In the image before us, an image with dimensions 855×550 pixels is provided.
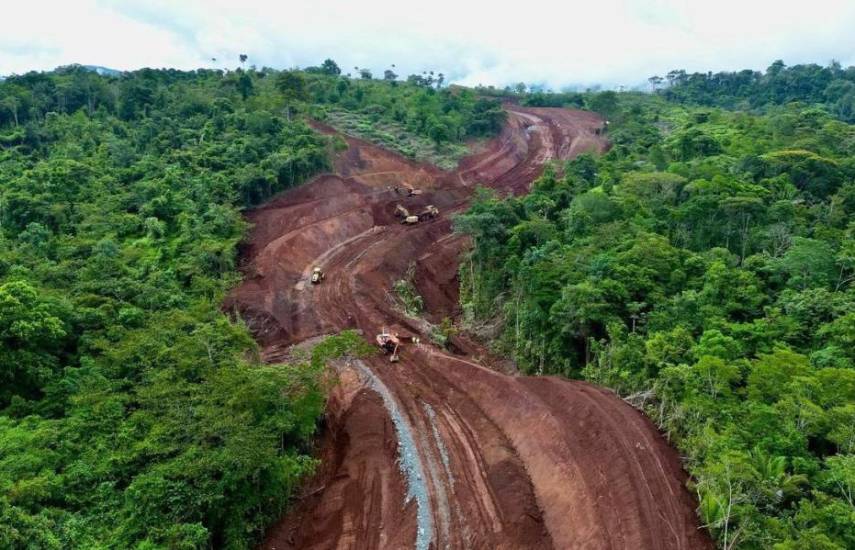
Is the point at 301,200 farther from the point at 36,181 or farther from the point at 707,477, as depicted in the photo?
the point at 707,477

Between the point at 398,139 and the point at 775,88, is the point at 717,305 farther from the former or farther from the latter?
the point at 775,88

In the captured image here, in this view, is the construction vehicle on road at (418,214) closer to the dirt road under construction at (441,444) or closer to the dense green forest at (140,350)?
the dirt road under construction at (441,444)

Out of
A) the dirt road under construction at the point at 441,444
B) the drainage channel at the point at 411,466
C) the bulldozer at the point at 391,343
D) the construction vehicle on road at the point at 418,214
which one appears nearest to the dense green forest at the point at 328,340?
the dirt road under construction at the point at 441,444

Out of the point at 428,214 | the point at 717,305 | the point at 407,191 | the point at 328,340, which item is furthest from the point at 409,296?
the point at 717,305

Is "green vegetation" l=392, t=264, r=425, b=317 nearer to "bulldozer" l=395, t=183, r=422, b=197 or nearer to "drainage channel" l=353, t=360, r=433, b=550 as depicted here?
"drainage channel" l=353, t=360, r=433, b=550

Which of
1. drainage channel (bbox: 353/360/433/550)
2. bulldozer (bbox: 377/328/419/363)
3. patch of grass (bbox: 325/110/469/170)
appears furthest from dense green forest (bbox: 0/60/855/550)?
patch of grass (bbox: 325/110/469/170)
